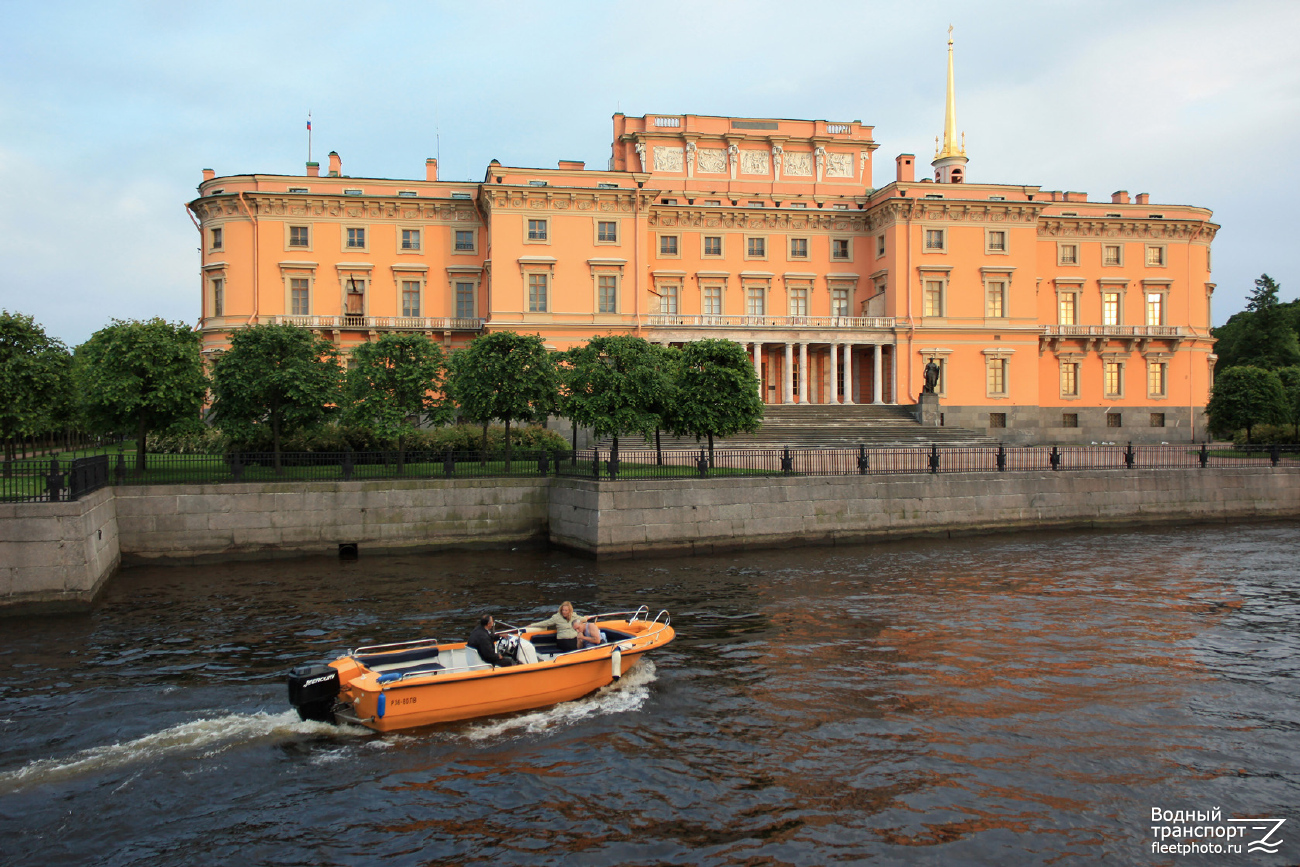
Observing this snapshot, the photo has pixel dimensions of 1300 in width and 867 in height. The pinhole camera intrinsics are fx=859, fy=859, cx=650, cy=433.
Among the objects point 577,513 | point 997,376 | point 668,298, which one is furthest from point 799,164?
point 577,513

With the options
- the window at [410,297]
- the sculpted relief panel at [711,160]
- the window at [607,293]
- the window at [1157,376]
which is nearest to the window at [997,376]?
the window at [1157,376]

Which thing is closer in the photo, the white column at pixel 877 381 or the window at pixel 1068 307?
the white column at pixel 877 381

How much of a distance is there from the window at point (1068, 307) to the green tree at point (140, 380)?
155 feet

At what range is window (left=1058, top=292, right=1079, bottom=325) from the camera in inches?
2071

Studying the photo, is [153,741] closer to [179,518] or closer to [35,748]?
[35,748]

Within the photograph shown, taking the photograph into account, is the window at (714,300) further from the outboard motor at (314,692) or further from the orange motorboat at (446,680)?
the outboard motor at (314,692)

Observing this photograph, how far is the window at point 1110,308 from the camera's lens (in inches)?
2082

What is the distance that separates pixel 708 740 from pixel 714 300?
41297 millimetres

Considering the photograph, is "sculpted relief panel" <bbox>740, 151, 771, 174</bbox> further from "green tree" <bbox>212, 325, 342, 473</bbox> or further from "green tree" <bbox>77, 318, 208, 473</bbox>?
"green tree" <bbox>77, 318, 208, 473</bbox>

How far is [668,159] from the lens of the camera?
50406 millimetres

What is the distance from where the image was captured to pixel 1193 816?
9055mm

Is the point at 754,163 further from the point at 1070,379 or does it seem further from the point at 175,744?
the point at 175,744

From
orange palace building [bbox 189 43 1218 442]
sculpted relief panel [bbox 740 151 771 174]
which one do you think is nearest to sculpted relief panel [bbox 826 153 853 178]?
orange palace building [bbox 189 43 1218 442]

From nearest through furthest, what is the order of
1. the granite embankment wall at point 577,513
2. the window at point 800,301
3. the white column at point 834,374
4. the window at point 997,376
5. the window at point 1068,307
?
the granite embankment wall at point 577,513 < the white column at point 834,374 < the window at point 997,376 < the window at point 800,301 < the window at point 1068,307
